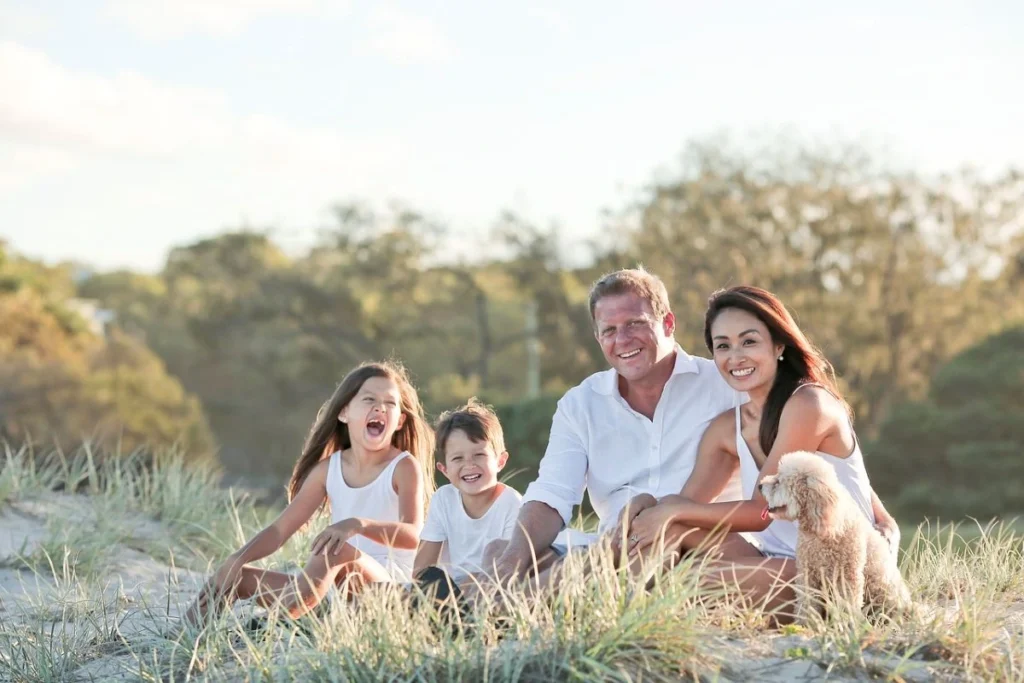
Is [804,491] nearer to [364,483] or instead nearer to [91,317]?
[364,483]

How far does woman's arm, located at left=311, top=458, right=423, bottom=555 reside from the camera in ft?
17.1

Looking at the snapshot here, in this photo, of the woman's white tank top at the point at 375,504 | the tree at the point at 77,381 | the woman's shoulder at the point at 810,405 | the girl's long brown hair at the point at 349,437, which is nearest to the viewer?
the woman's shoulder at the point at 810,405

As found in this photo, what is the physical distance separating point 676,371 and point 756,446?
1.62 ft

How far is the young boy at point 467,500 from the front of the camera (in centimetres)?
570

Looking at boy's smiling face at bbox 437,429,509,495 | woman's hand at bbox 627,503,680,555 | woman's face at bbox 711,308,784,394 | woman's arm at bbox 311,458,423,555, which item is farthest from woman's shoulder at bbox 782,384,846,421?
woman's arm at bbox 311,458,423,555

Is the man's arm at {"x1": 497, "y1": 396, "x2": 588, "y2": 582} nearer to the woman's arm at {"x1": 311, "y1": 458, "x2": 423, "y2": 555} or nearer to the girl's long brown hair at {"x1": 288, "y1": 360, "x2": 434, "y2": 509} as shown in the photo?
the woman's arm at {"x1": 311, "y1": 458, "x2": 423, "y2": 555}

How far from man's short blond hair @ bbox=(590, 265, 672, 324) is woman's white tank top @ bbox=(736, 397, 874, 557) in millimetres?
558

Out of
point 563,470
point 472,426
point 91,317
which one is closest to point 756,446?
point 563,470

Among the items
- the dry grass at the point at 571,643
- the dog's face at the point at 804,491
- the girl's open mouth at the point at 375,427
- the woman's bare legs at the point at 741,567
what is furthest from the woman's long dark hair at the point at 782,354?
the girl's open mouth at the point at 375,427

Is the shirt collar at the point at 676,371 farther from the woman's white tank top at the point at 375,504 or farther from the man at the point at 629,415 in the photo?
the woman's white tank top at the point at 375,504

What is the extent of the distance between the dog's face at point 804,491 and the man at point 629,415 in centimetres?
92

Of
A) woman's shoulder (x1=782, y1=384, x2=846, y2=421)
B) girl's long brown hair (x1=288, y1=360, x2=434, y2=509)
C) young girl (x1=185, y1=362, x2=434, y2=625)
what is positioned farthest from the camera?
girl's long brown hair (x1=288, y1=360, x2=434, y2=509)

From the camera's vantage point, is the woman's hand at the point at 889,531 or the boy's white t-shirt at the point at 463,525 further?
the boy's white t-shirt at the point at 463,525

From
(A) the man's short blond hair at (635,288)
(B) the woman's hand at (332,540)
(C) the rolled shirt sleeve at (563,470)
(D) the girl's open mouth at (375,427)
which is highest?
(A) the man's short blond hair at (635,288)
